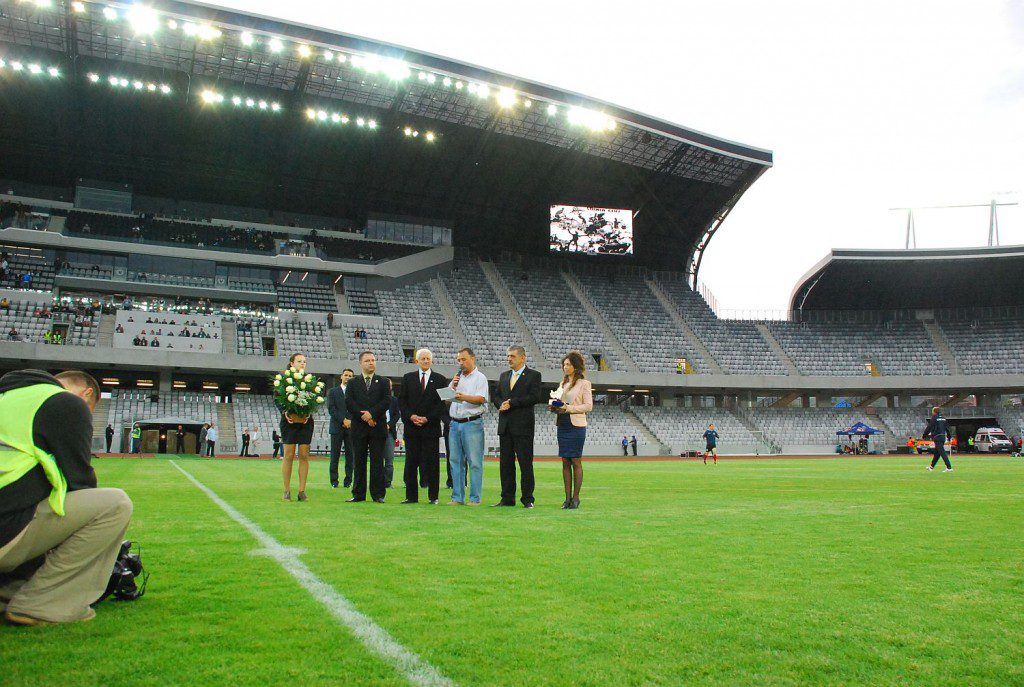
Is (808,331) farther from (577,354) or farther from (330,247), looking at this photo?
(577,354)

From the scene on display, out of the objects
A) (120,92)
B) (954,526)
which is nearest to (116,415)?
(120,92)

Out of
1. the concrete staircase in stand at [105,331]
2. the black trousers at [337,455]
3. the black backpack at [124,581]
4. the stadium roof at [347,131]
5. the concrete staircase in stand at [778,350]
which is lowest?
the black trousers at [337,455]

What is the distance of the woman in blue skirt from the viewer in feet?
30.5

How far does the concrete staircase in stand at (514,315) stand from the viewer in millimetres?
48469

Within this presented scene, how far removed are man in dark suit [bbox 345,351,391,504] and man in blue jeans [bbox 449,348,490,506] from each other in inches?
37.7

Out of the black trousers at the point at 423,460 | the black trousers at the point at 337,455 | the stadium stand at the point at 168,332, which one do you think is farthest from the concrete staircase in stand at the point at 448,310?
the black trousers at the point at 423,460

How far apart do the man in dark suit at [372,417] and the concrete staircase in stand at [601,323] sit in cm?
4080

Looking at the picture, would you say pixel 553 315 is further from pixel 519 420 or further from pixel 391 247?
pixel 519 420

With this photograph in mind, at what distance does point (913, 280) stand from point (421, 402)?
57.8 m

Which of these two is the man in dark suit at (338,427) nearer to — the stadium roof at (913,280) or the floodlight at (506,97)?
the floodlight at (506,97)

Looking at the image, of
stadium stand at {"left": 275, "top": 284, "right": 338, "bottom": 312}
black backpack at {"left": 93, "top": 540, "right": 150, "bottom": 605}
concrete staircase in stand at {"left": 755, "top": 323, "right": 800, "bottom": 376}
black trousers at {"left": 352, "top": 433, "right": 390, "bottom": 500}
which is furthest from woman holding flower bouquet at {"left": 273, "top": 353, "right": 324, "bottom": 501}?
concrete staircase in stand at {"left": 755, "top": 323, "right": 800, "bottom": 376}

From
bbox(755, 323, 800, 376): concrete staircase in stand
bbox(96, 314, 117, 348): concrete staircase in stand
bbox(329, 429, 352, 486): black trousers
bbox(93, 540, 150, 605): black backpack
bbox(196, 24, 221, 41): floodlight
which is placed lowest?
bbox(329, 429, 352, 486): black trousers

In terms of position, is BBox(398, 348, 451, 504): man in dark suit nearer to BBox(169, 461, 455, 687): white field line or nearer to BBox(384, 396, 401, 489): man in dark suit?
BBox(384, 396, 401, 489): man in dark suit

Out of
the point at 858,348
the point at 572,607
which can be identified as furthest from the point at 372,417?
the point at 858,348
